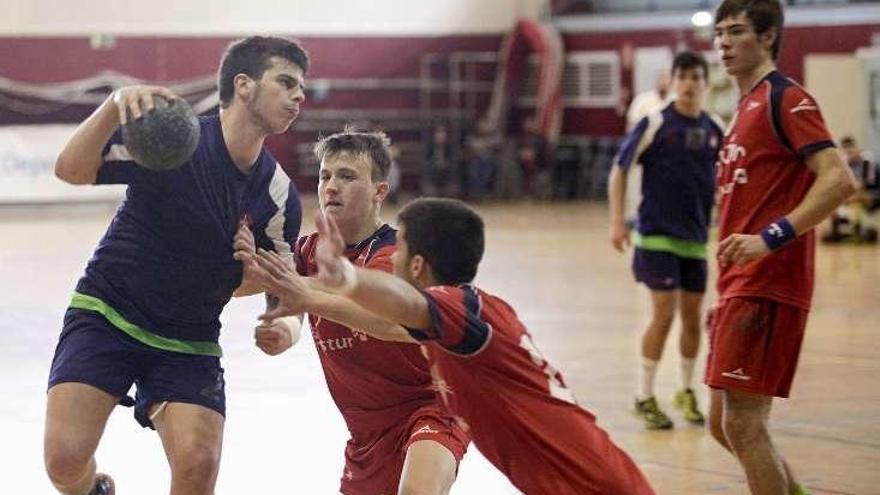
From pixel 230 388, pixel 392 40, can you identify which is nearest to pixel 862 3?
pixel 392 40

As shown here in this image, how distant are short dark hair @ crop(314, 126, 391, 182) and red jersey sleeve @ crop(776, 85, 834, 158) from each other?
138cm

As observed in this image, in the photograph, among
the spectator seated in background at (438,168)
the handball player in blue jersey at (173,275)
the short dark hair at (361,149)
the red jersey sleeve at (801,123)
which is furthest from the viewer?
the spectator seated in background at (438,168)

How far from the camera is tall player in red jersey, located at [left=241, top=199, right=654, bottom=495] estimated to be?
432cm

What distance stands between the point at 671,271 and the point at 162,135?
4.51 metres

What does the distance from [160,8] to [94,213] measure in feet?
14.1

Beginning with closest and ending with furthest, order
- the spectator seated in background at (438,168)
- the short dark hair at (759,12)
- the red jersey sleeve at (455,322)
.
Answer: the red jersey sleeve at (455,322)
the short dark hair at (759,12)
the spectator seated in background at (438,168)

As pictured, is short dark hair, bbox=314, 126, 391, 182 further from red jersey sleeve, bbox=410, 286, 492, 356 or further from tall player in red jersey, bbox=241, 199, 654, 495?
red jersey sleeve, bbox=410, 286, 492, 356

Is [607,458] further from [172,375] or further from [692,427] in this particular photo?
[692,427]

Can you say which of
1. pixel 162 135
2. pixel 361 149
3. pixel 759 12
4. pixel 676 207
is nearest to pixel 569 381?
pixel 676 207

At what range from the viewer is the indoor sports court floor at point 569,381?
749cm

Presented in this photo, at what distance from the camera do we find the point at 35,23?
25.8 metres

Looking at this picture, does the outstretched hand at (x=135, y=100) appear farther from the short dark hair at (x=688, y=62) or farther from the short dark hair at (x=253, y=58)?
the short dark hair at (x=688, y=62)

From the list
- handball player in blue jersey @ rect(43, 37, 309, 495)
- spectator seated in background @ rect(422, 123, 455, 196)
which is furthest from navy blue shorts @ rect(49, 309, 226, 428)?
spectator seated in background @ rect(422, 123, 455, 196)

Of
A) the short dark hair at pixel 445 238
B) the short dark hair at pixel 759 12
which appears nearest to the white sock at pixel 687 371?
the short dark hair at pixel 759 12
